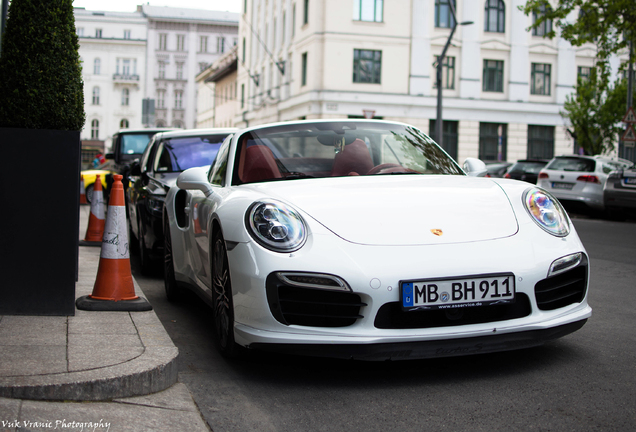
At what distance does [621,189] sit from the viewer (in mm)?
15875

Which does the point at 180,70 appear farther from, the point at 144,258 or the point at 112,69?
the point at 144,258

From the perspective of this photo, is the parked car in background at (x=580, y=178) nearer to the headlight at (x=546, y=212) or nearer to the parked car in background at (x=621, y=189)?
the parked car in background at (x=621, y=189)

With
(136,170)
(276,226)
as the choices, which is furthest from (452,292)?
(136,170)

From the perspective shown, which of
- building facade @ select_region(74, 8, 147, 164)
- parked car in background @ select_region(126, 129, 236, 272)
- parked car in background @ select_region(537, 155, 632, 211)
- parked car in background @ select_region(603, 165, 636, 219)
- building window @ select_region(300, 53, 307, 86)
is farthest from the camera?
building facade @ select_region(74, 8, 147, 164)

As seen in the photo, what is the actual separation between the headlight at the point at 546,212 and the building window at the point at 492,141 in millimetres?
36848

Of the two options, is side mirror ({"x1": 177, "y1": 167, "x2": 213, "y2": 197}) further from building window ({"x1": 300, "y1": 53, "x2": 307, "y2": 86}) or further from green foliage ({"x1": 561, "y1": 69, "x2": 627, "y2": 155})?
building window ({"x1": 300, "y1": 53, "x2": 307, "y2": 86})

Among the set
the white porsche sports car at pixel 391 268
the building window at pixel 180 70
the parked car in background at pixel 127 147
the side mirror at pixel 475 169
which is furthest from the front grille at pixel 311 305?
the building window at pixel 180 70

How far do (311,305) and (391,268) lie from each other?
40 cm

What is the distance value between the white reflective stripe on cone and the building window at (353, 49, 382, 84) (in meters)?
33.7

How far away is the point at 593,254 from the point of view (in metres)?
9.42

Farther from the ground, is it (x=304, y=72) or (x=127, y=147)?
(x=304, y=72)

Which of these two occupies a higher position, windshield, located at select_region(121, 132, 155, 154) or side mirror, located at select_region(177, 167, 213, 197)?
windshield, located at select_region(121, 132, 155, 154)

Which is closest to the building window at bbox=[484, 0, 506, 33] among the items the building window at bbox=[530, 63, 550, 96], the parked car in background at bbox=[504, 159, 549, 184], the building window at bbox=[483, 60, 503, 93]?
the building window at bbox=[483, 60, 503, 93]

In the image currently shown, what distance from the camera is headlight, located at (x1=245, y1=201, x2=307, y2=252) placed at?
357cm
